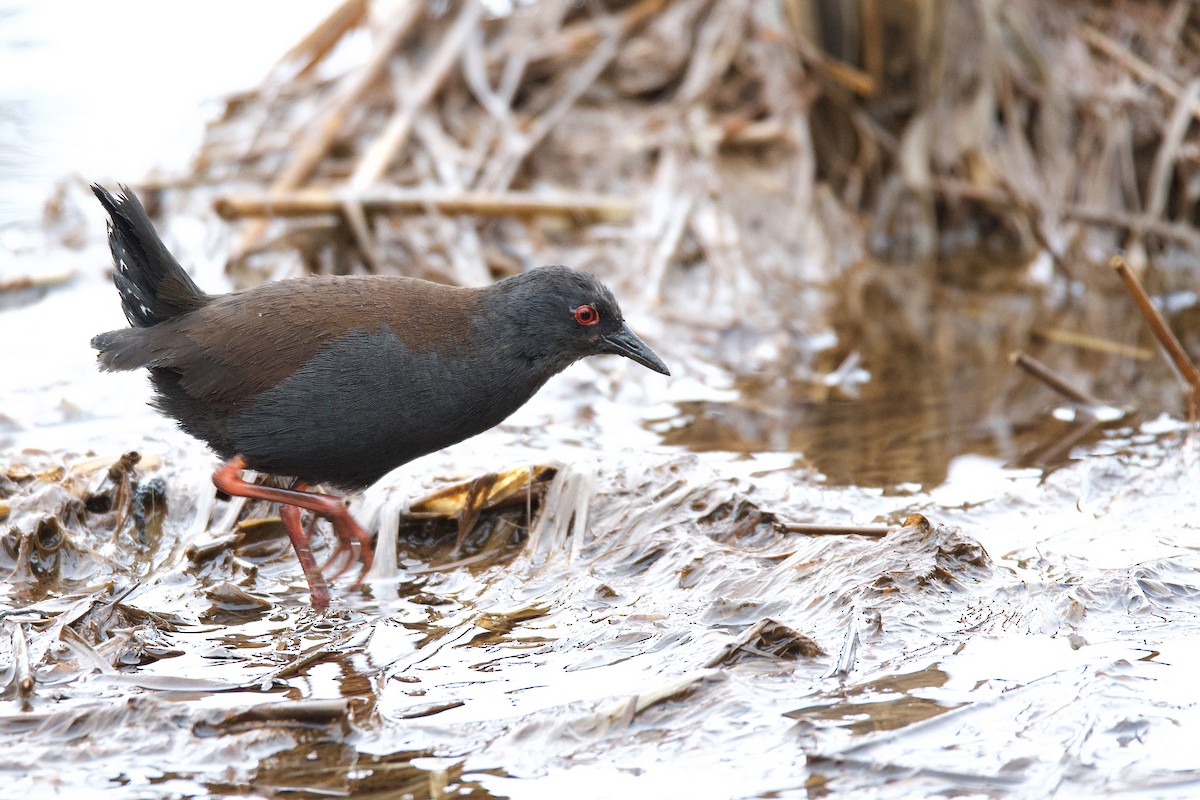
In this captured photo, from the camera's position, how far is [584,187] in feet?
24.2

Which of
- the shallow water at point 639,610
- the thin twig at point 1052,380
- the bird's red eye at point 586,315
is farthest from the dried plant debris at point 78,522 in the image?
the thin twig at point 1052,380

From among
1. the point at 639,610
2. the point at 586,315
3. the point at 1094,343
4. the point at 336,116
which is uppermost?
the point at 336,116

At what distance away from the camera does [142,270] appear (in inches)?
159

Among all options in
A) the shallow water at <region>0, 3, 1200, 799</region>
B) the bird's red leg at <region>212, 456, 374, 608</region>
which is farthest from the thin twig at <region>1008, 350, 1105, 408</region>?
the bird's red leg at <region>212, 456, 374, 608</region>

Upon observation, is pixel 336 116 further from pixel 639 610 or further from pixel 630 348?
pixel 639 610

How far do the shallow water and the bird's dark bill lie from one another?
37 centimetres

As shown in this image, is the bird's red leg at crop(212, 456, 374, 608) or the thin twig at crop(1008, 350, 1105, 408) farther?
the thin twig at crop(1008, 350, 1105, 408)

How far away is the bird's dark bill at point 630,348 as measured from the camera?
14.6 feet

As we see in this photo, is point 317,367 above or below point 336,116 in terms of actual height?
below

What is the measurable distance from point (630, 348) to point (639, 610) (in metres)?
1.05

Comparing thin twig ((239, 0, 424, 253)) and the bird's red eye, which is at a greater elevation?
thin twig ((239, 0, 424, 253))

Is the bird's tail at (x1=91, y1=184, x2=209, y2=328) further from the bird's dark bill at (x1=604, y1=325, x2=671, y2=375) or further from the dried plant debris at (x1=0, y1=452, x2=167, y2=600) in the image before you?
the bird's dark bill at (x1=604, y1=325, x2=671, y2=375)

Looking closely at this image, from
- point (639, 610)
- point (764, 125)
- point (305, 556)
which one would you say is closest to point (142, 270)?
point (305, 556)

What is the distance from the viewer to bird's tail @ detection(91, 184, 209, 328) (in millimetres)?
3990
